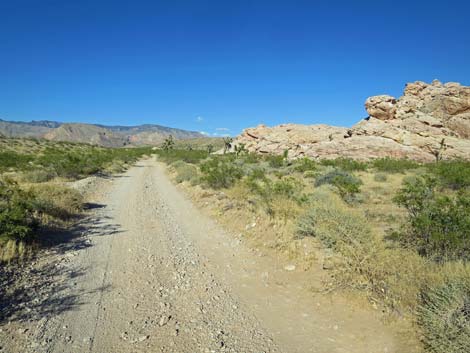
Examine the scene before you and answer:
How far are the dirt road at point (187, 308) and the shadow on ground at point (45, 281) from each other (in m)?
0.04


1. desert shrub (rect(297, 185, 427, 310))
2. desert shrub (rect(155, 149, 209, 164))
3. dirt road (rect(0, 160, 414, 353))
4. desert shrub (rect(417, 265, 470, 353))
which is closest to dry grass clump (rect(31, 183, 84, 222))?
dirt road (rect(0, 160, 414, 353))

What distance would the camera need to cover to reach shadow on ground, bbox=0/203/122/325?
4.17 m

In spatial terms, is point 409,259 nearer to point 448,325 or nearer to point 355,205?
point 448,325

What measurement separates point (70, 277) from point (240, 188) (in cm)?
833

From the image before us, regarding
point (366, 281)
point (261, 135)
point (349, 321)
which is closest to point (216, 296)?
point (349, 321)

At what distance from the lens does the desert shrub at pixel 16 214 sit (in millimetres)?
5906

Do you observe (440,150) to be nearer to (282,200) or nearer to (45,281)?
(282,200)

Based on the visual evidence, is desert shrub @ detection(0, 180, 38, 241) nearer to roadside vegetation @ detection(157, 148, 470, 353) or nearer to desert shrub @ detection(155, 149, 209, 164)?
roadside vegetation @ detection(157, 148, 470, 353)

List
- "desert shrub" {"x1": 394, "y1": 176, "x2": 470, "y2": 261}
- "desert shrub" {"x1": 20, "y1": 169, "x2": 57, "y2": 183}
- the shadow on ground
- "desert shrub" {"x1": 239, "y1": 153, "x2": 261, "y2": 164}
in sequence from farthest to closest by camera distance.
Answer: "desert shrub" {"x1": 239, "y1": 153, "x2": 261, "y2": 164}
"desert shrub" {"x1": 20, "y1": 169, "x2": 57, "y2": 183}
"desert shrub" {"x1": 394, "y1": 176, "x2": 470, "y2": 261}
the shadow on ground

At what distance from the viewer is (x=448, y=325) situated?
3246mm

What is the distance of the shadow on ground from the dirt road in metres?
0.04

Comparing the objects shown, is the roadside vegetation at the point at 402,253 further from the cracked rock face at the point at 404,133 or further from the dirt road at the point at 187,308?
the cracked rock face at the point at 404,133

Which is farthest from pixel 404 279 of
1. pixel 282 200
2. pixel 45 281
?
pixel 45 281

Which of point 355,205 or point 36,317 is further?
point 355,205
